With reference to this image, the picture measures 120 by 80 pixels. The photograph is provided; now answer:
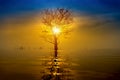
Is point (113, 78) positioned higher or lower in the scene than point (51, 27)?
lower

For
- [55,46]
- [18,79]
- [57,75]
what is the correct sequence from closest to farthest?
[18,79]
[57,75]
[55,46]

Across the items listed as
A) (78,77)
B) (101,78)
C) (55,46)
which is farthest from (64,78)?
(55,46)

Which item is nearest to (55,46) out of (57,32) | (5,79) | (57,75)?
(57,32)

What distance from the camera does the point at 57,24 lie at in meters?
35.6

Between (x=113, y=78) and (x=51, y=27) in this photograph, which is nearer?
(x=113, y=78)

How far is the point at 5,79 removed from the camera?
21.7 metres

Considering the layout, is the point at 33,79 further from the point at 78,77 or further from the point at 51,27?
the point at 51,27

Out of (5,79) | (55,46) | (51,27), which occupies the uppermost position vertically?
(51,27)

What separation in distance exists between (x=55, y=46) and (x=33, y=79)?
1335 cm

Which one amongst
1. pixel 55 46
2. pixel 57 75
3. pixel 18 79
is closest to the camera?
pixel 18 79

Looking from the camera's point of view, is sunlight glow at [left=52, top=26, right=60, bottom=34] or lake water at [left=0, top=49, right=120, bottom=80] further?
sunlight glow at [left=52, top=26, right=60, bottom=34]

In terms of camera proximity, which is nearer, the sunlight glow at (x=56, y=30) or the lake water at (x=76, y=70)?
the lake water at (x=76, y=70)

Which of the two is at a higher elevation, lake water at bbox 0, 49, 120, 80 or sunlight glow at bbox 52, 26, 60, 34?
sunlight glow at bbox 52, 26, 60, 34

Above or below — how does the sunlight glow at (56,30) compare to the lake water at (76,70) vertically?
above
